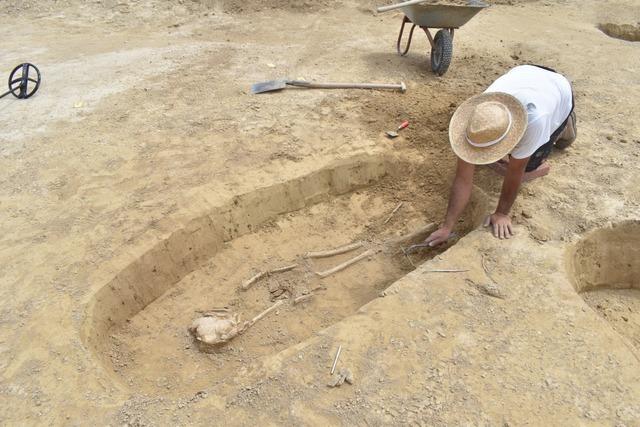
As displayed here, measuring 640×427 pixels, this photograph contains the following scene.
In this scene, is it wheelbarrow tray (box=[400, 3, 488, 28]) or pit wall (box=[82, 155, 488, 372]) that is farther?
wheelbarrow tray (box=[400, 3, 488, 28])

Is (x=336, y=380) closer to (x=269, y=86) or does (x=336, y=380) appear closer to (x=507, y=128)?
(x=507, y=128)

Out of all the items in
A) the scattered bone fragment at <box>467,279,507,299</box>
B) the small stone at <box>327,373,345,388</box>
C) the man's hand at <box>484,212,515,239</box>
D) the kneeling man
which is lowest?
the small stone at <box>327,373,345,388</box>

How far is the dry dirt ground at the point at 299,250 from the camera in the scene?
274cm

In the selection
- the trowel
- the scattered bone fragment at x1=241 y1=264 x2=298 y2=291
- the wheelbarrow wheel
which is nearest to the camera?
the scattered bone fragment at x1=241 y1=264 x2=298 y2=291

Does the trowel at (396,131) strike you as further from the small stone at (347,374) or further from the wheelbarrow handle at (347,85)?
the small stone at (347,374)

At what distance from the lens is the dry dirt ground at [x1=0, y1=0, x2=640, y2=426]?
274 centimetres

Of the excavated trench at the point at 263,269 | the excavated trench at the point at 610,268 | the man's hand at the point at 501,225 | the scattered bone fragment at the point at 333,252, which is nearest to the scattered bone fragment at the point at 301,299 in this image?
the excavated trench at the point at 263,269

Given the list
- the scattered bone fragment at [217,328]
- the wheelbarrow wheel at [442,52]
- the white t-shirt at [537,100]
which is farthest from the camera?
the wheelbarrow wheel at [442,52]

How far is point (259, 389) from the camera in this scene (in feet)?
9.00

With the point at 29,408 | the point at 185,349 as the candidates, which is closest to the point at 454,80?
the point at 185,349

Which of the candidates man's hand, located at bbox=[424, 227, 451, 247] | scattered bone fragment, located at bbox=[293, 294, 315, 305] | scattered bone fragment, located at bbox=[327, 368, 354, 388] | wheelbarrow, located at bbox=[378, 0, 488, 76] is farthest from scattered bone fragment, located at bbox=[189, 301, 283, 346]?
wheelbarrow, located at bbox=[378, 0, 488, 76]

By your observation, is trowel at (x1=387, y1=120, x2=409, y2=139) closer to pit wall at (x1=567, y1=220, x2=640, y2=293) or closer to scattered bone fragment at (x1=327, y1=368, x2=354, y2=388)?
pit wall at (x1=567, y1=220, x2=640, y2=293)

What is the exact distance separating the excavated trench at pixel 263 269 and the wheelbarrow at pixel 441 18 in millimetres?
2385

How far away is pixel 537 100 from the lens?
3.46 m
